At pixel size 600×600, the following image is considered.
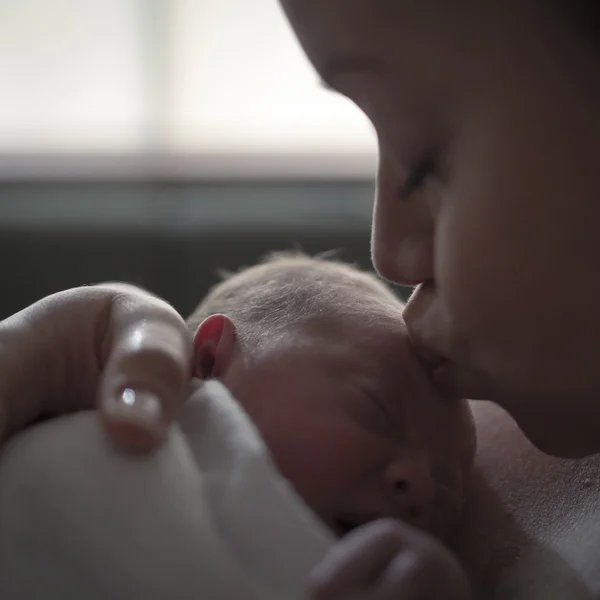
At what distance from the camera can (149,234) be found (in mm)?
1599

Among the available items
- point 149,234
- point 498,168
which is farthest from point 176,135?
point 498,168

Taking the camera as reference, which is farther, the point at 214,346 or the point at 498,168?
the point at 214,346

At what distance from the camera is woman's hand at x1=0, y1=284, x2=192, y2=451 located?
49 cm

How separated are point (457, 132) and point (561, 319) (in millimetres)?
129

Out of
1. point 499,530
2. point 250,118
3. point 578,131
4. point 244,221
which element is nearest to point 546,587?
point 499,530

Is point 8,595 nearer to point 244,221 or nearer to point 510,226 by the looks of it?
point 510,226

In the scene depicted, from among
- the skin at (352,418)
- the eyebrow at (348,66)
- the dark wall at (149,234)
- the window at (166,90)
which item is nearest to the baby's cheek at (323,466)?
the skin at (352,418)

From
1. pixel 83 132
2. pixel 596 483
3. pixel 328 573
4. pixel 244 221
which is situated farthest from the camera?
pixel 83 132

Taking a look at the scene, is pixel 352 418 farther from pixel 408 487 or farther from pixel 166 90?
pixel 166 90

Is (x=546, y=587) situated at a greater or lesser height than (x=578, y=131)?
lesser

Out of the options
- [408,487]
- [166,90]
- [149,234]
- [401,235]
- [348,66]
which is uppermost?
[348,66]

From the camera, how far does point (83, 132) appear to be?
6.17 ft

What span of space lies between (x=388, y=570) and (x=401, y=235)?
0.75 feet

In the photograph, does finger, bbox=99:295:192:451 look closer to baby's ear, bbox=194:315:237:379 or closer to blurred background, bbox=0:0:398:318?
baby's ear, bbox=194:315:237:379
